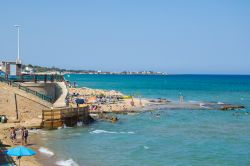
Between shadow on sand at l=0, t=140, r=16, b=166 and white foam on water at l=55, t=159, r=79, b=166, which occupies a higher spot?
shadow on sand at l=0, t=140, r=16, b=166

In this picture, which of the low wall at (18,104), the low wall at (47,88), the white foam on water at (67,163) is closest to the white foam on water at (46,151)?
the white foam on water at (67,163)

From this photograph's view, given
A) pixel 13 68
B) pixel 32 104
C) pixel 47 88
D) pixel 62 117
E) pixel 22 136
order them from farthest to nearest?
pixel 13 68, pixel 47 88, pixel 62 117, pixel 32 104, pixel 22 136

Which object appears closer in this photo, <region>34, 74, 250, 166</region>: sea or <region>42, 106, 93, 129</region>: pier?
<region>34, 74, 250, 166</region>: sea

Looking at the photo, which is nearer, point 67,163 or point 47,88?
point 67,163

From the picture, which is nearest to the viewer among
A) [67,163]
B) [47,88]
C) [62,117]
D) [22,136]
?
[67,163]

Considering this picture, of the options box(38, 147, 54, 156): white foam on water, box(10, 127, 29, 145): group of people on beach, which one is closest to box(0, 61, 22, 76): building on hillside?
box(10, 127, 29, 145): group of people on beach

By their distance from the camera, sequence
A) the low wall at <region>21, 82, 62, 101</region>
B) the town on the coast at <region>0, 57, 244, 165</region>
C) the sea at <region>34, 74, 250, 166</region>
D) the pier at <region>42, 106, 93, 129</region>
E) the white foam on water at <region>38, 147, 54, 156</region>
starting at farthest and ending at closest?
the low wall at <region>21, 82, 62, 101</region>
the pier at <region>42, 106, 93, 129</region>
the town on the coast at <region>0, 57, 244, 165</region>
the white foam on water at <region>38, 147, 54, 156</region>
the sea at <region>34, 74, 250, 166</region>

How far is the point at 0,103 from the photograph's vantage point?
39500 mm

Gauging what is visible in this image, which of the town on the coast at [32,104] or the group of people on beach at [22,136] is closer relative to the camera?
the group of people on beach at [22,136]

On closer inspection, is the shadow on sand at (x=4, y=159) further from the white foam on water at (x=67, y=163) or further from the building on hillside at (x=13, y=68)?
the building on hillside at (x=13, y=68)

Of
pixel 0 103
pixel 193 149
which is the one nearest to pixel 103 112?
pixel 0 103

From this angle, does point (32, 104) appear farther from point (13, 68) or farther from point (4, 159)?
point (4, 159)

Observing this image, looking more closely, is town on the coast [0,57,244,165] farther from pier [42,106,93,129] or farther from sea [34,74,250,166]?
sea [34,74,250,166]

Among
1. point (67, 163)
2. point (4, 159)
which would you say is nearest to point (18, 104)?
point (67, 163)
